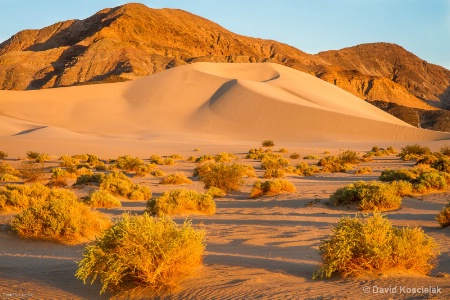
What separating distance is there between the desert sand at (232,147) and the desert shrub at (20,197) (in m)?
0.76

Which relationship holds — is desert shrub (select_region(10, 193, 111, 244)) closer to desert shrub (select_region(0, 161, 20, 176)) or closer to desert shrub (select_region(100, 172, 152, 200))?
desert shrub (select_region(100, 172, 152, 200))

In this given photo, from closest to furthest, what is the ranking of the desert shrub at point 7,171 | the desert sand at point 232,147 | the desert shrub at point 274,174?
the desert sand at point 232,147 → the desert shrub at point 274,174 → the desert shrub at point 7,171

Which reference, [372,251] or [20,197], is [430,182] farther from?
[20,197]

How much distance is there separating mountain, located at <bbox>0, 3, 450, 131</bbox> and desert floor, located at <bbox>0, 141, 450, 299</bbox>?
268ft

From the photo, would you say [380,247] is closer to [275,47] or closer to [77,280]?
[77,280]

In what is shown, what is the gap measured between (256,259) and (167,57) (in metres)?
106

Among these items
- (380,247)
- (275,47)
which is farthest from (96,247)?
(275,47)

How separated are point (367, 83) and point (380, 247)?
12579 cm

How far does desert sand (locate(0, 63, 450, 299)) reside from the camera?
19.0ft

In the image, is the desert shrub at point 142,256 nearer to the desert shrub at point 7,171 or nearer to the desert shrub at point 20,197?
the desert shrub at point 20,197

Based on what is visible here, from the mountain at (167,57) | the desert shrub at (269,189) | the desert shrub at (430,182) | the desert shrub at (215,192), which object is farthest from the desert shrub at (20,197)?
the mountain at (167,57)

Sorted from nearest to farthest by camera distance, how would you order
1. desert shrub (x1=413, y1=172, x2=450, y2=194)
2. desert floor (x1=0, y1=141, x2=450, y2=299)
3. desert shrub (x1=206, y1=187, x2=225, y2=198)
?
desert floor (x1=0, y1=141, x2=450, y2=299) → desert shrub (x1=413, y1=172, x2=450, y2=194) → desert shrub (x1=206, y1=187, x2=225, y2=198)

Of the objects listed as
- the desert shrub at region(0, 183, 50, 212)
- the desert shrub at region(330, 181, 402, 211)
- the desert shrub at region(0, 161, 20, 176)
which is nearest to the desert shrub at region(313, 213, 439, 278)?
A: the desert shrub at region(330, 181, 402, 211)

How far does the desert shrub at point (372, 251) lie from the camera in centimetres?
567
